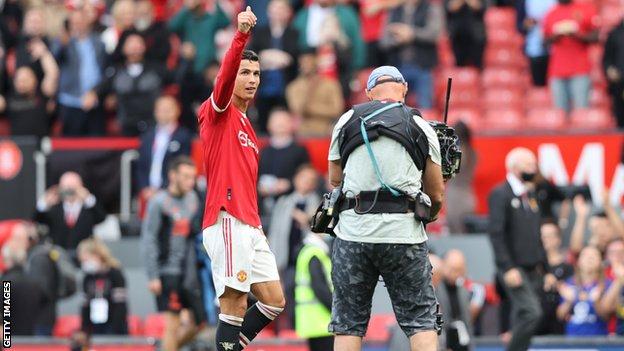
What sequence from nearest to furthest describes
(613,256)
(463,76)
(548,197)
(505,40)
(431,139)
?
(431,139) → (613,256) → (548,197) → (463,76) → (505,40)

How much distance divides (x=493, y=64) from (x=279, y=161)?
4.82m

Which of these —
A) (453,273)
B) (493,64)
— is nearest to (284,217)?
(453,273)

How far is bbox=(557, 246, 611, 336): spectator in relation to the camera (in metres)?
17.4

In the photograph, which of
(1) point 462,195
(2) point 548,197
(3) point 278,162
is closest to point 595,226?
(2) point 548,197

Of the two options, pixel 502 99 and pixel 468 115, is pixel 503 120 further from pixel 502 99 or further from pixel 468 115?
pixel 502 99

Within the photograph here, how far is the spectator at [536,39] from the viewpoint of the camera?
22.4 meters

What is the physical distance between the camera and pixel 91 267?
18594mm

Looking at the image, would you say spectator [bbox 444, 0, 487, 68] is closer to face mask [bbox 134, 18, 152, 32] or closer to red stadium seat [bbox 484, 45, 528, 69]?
red stadium seat [bbox 484, 45, 528, 69]

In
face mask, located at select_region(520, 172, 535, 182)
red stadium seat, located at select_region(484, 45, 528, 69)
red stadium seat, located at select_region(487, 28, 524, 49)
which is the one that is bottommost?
face mask, located at select_region(520, 172, 535, 182)

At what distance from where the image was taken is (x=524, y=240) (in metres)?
16.0

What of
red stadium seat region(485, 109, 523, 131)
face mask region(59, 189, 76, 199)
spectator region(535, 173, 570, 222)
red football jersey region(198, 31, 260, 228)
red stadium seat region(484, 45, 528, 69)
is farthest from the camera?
red stadium seat region(484, 45, 528, 69)

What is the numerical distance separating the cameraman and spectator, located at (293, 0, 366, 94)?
9.81 meters

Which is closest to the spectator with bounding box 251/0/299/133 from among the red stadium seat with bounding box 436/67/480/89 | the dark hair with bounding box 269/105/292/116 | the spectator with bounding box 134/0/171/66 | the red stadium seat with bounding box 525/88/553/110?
the dark hair with bounding box 269/105/292/116

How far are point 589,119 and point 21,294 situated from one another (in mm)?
7450
